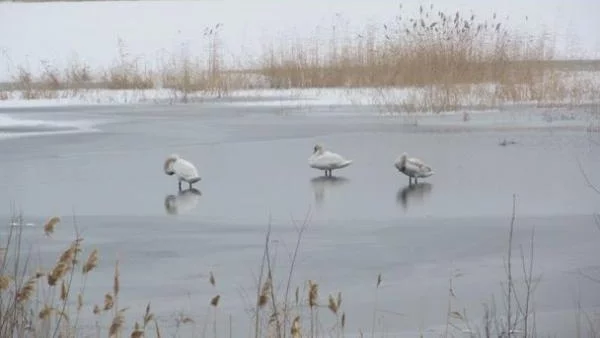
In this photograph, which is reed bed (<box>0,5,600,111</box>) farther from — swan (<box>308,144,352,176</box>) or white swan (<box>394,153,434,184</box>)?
white swan (<box>394,153,434,184</box>)

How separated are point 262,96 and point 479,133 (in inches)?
251

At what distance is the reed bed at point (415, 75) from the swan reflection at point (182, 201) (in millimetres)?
6603

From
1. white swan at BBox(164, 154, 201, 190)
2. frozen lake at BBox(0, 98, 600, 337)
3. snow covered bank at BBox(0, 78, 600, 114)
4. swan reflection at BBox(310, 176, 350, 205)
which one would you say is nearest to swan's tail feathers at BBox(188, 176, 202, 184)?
white swan at BBox(164, 154, 201, 190)

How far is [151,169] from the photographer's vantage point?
10.4 meters

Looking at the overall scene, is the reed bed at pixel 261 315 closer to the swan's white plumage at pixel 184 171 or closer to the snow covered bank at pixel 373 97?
the swan's white plumage at pixel 184 171

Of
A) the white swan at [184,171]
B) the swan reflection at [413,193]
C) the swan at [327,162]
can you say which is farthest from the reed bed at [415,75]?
the white swan at [184,171]

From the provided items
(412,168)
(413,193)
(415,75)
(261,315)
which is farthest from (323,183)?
(415,75)

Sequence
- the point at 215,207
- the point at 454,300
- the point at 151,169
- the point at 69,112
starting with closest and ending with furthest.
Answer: the point at 454,300 < the point at 215,207 < the point at 151,169 < the point at 69,112

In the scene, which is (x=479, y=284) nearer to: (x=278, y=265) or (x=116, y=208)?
(x=278, y=265)

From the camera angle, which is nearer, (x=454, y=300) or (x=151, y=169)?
(x=454, y=300)

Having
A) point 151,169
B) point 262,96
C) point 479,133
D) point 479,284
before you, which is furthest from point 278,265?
point 262,96

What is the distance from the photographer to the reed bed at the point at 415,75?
16.0 metres

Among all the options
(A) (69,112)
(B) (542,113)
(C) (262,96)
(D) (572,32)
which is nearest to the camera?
(B) (542,113)

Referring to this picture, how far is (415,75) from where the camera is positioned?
55.0 feet
